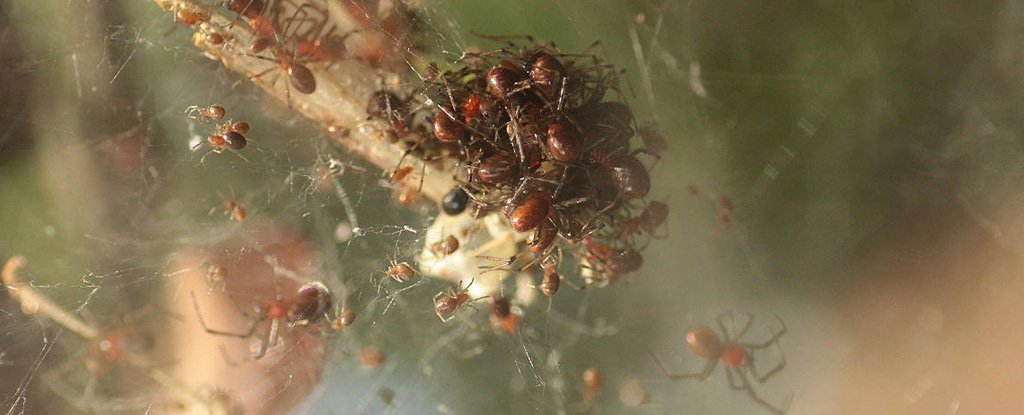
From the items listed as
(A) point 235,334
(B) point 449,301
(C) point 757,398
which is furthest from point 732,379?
(A) point 235,334

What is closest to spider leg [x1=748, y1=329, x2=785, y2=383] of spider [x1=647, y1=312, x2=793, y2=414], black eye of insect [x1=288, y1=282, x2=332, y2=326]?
spider [x1=647, y1=312, x2=793, y2=414]

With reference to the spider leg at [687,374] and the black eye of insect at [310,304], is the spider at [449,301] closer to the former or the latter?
the black eye of insect at [310,304]

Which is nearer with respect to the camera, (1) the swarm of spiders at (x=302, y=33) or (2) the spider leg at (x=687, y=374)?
(1) the swarm of spiders at (x=302, y=33)

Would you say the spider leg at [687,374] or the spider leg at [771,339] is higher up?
the spider leg at [771,339]

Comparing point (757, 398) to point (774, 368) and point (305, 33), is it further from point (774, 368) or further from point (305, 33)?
point (305, 33)

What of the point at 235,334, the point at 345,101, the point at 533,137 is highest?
the point at 533,137

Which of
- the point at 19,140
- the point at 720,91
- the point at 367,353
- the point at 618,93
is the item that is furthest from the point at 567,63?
the point at 19,140

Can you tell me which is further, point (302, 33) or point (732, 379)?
point (732, 379)

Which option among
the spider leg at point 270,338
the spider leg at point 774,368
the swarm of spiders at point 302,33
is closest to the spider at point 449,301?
the spider leg at point 270,338
